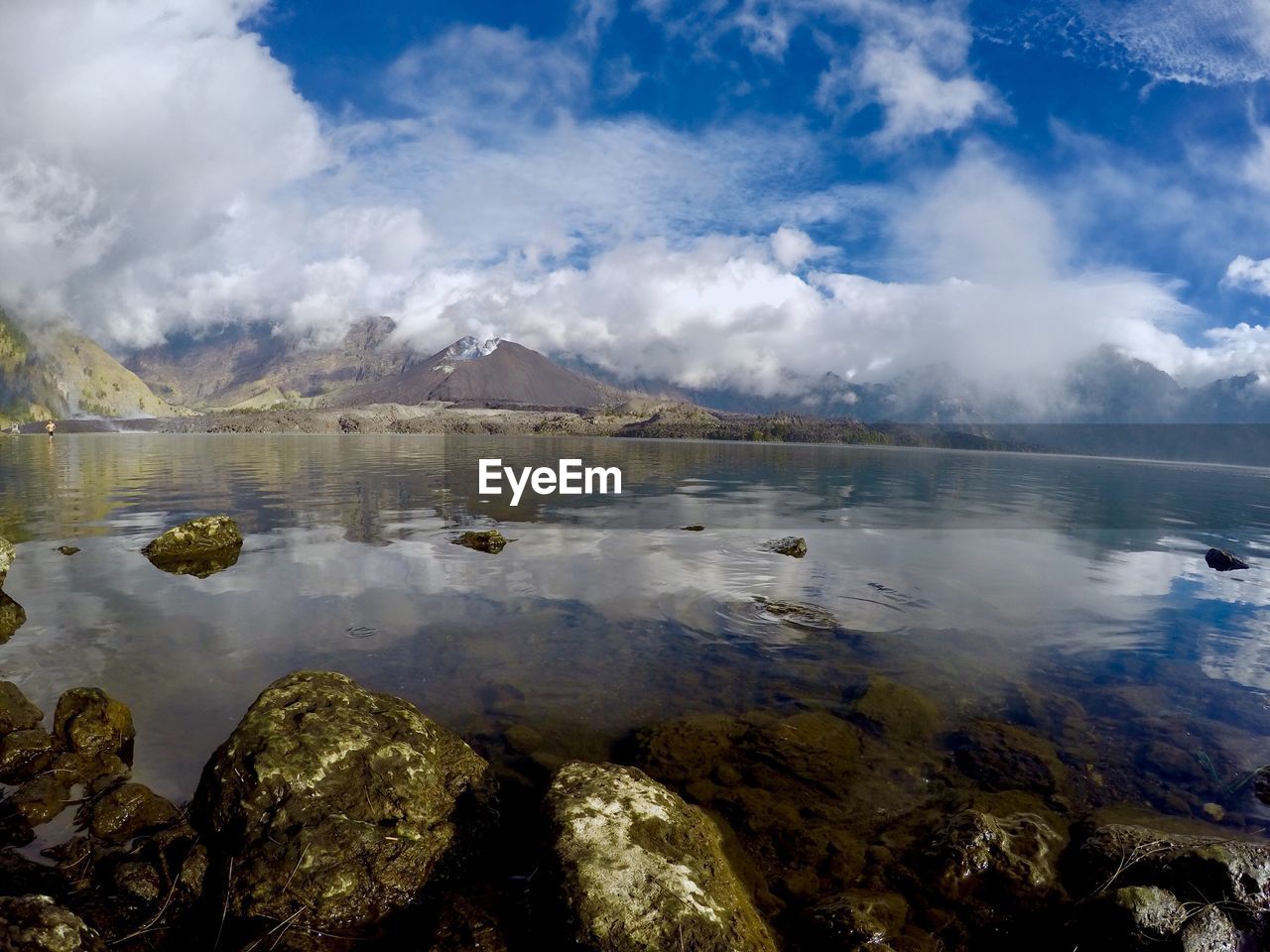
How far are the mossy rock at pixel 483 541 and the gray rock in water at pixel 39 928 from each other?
23.5m

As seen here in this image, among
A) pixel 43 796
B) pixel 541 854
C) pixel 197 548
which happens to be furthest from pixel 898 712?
pixel 197 548

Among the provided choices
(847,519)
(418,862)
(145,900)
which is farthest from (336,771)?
(847,519)

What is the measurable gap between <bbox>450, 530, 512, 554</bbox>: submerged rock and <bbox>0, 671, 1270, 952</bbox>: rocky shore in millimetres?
18479

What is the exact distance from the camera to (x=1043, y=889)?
8875 millimetres

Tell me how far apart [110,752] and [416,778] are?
20.2 feet

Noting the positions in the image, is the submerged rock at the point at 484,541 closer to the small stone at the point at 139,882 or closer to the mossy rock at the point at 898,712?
the mossy rock at the point at 898,712

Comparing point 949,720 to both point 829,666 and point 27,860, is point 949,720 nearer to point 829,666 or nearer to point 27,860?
point 829,666

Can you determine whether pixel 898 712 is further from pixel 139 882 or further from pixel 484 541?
pixel 484 541

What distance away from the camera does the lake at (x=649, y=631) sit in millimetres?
13539

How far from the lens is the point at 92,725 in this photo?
→ 36.9 ft

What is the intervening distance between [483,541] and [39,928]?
2479 centimetres

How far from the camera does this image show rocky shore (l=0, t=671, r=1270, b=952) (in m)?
7.35

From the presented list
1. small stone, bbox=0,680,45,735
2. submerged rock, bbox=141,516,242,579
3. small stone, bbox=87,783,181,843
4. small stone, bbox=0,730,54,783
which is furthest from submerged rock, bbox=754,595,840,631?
submerged rock, bbox=141,516,242,579

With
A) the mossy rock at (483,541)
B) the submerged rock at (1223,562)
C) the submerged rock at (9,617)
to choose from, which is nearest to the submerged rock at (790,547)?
the mossy rock at (483,541)
